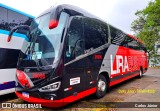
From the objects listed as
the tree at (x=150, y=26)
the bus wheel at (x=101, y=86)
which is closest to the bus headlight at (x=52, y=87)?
the bus wheel at (x=101, y=86)

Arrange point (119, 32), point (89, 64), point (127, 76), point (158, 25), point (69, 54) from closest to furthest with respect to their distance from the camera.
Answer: point (69, 54)
point (89, 64)
point (119, 32)
point (127, 76)
point (158, 25)

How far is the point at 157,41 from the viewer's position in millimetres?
30297

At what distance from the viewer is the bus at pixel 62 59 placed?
15.9 feet

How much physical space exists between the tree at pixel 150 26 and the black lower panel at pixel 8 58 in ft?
74.5

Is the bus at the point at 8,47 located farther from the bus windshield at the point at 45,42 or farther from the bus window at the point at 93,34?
the bus window at the point at 93,34

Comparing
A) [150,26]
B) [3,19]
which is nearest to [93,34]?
[3,19]

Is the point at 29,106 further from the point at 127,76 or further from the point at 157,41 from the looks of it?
the point at 157,41

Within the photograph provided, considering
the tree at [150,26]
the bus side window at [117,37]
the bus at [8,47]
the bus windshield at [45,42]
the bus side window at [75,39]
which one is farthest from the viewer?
the tree at [150,26]

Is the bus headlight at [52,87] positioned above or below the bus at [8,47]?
below

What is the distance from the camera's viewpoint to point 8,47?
6.57 metres

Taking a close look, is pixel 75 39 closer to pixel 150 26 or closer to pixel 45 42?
pixel 45 42

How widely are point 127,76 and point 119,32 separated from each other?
8.20ft

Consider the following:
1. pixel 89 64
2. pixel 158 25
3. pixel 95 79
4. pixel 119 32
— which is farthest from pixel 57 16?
pixel 158 25

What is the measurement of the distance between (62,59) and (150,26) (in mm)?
25566
